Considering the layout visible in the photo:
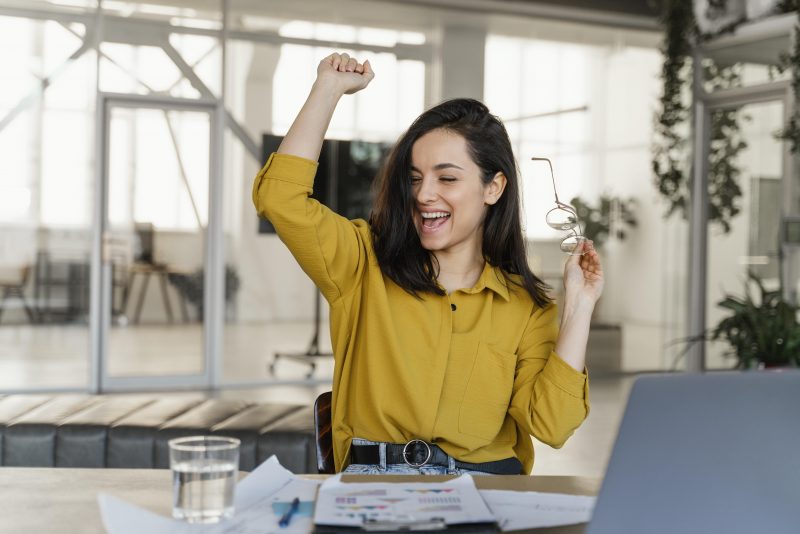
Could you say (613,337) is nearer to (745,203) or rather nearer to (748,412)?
(745,203)

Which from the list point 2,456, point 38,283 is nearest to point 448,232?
point 2,456

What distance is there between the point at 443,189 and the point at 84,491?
2.94 ft

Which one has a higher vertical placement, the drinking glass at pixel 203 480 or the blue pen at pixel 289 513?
the drinking glass at pixel 203 480

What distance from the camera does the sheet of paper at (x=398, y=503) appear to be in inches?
49.6

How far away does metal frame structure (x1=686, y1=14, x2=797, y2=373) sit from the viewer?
7492mm

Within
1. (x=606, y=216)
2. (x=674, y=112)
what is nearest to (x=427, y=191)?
(x=674, y=112)

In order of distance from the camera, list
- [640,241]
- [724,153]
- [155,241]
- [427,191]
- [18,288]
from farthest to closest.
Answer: [640,241], [724,153], [155,241], [18,288], [427,191]

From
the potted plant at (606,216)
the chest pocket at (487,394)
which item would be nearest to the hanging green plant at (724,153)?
the potted plant at (606,216)

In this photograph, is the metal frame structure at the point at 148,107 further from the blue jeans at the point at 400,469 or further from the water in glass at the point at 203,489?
the water in glass at the point at 203,489

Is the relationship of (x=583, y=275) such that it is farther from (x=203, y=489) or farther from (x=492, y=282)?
(x=203, y=489)

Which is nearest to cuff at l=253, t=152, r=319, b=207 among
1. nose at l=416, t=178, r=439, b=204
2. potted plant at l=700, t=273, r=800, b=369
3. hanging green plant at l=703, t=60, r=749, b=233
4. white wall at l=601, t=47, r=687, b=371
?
nose at l=416, t=178, r=439, b=204

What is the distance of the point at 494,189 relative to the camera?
2068mm

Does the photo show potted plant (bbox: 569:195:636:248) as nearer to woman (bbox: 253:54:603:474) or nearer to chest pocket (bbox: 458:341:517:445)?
woman (bbox: 253:54:603:474)

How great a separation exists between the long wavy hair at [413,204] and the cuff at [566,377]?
0.21 meters
